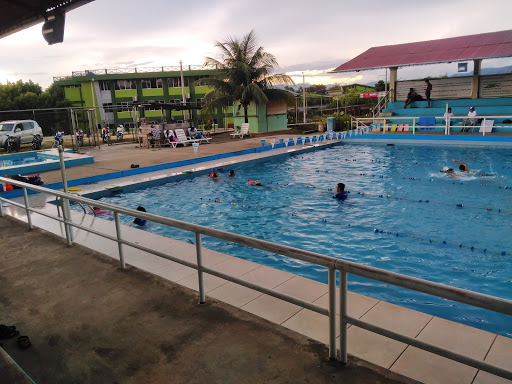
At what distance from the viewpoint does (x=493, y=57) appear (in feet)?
71.9

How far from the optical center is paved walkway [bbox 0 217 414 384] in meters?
2.87

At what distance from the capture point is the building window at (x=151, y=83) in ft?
175

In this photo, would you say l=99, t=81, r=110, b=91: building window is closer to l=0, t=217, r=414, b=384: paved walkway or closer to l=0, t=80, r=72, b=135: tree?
l=0, t=80, r=72, b=135: tree

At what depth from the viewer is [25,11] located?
18.5ft

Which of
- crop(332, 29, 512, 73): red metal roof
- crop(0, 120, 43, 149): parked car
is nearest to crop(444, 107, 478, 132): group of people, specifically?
crop(332, 29, 512, 73): red metal roof

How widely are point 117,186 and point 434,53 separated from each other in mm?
22635

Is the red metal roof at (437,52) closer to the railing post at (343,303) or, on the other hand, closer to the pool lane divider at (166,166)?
the pool lane divider at (166,166)

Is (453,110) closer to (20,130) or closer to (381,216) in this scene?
(381,216)

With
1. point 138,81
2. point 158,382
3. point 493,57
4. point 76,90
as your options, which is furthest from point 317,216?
→ point 76,90

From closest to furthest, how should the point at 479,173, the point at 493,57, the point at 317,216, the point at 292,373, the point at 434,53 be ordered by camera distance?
the point at 292,373, the point at 317,216, the point at 479,173, the point at 493,57, the point at 434,53

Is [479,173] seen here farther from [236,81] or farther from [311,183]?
[236,81]

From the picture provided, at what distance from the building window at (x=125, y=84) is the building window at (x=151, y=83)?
1370mm

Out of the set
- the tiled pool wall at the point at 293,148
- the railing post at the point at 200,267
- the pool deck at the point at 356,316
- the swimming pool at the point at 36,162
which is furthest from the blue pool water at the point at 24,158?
the railing post at the point at 200,267

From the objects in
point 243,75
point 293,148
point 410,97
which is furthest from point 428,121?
point 243,75
